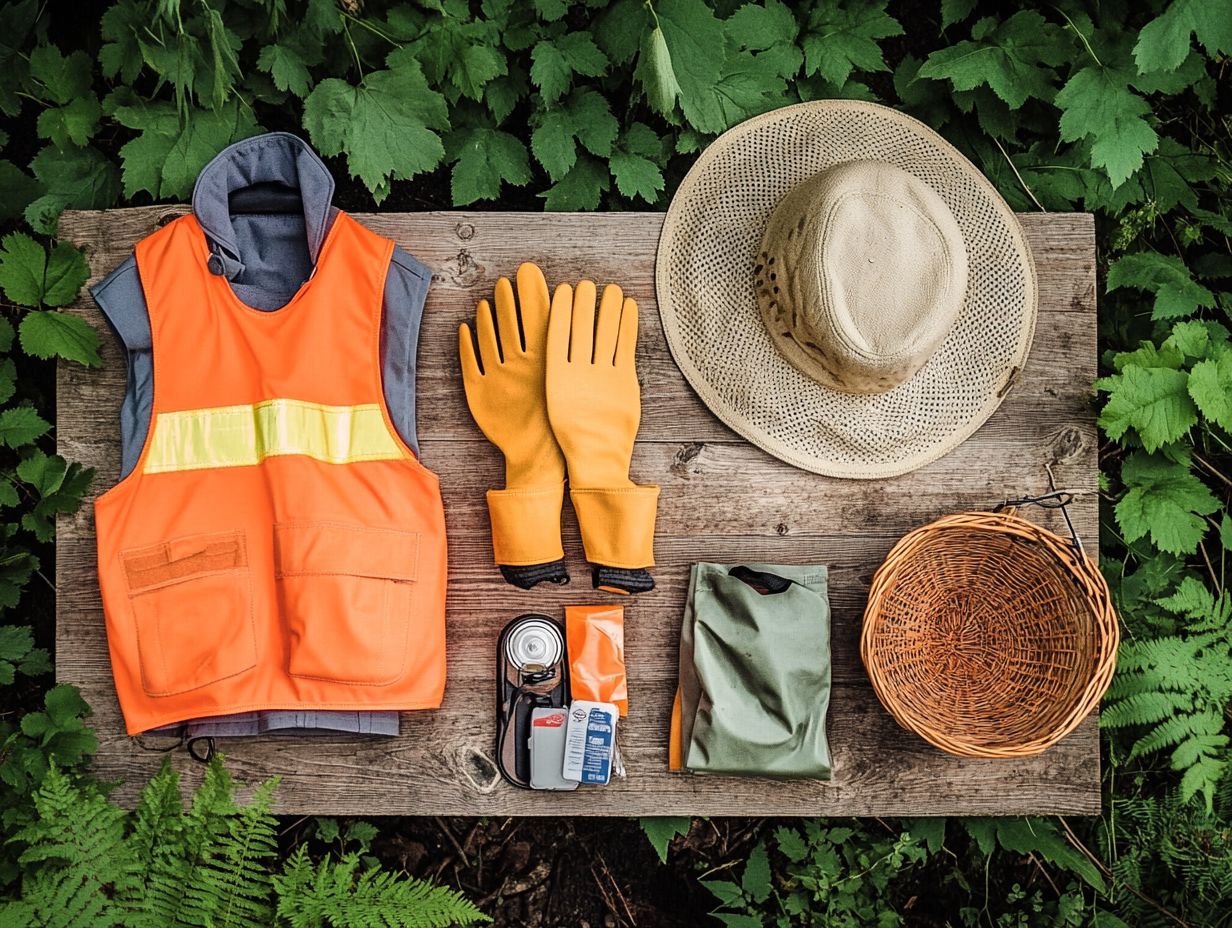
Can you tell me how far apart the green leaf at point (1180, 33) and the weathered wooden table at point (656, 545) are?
0.71 meters

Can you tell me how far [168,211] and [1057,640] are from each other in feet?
8.19

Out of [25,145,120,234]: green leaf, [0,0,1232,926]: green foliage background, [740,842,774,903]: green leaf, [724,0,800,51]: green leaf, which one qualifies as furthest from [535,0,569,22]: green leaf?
[740,842,774,903]: green leaf

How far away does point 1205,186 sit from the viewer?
2.61 meters

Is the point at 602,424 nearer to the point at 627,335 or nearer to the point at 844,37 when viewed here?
the point at 627,335

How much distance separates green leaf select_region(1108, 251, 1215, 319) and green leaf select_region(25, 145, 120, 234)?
8.98 ft

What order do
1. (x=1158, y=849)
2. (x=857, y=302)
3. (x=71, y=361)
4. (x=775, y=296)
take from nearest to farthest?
(x=857, y=302) < (x=775, y=296) < (x=71, y=361) < (x=1158, y=849)

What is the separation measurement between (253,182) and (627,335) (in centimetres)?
100

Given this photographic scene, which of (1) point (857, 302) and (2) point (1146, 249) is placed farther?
(2) point (1146, 249)

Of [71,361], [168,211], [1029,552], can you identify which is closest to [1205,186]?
[1029,552]

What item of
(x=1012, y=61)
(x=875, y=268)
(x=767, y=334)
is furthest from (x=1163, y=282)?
(x=767, y=334)

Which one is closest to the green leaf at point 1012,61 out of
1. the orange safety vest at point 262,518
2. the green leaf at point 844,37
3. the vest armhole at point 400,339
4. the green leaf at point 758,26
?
the green leaf at point 844,37

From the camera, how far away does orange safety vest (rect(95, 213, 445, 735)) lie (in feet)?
6.72

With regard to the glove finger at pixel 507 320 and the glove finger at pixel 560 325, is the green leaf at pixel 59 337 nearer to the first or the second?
the glove finger at pixel 507 320

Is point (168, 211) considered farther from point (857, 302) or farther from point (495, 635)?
point (857, 302)
